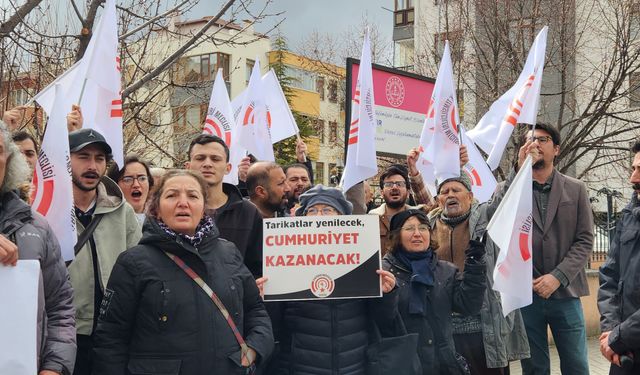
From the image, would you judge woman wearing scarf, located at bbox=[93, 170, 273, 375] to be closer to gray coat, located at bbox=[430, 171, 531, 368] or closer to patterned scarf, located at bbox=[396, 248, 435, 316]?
patterned scarf, located at bbox=[396, 248, 435, 316]

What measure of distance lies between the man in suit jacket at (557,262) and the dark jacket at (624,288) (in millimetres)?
715

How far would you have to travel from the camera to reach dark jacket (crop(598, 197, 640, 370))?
16.3ft

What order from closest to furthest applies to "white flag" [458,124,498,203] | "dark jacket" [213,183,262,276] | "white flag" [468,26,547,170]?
"dark jacket" [213,183,262,276]
"white flag" [468,26,547,170]
"white flag" [458,124,498,203]

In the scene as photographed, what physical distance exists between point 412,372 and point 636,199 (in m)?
1.87

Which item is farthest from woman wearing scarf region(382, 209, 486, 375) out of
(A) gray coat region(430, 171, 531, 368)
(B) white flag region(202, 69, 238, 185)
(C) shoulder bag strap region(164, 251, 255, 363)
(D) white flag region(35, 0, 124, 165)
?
(B) white flag region(202, 69, 238, 185)

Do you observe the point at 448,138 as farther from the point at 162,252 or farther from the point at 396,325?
the point at 162,252

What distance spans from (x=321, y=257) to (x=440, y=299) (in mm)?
1017

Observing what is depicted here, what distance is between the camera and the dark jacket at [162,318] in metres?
3.96

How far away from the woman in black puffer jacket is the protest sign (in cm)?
179

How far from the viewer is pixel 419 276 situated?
5316mm

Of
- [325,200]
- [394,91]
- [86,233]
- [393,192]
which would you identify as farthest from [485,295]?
[394,91]

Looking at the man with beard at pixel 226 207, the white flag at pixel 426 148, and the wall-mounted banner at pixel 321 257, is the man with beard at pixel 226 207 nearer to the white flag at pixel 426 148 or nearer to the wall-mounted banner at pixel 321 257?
the wall-mounted banner at pixel 321 257

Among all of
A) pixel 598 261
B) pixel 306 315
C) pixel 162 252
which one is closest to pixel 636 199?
pixel 306 315

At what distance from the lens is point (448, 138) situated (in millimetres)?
7402
